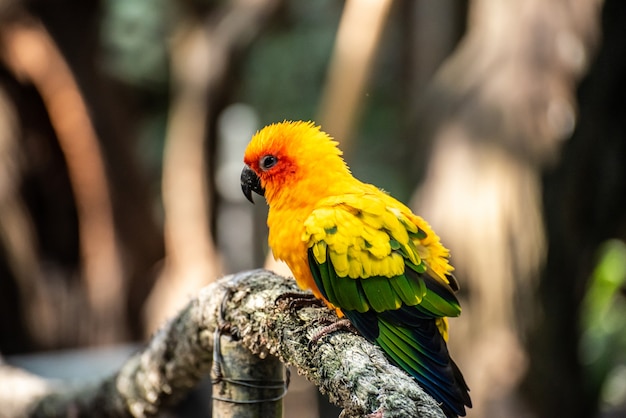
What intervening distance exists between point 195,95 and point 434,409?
4848 mm

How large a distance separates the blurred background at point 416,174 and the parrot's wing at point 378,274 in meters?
1.94

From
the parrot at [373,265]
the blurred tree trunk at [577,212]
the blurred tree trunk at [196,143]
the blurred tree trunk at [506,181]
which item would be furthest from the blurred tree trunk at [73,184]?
the parrot at [373,265]

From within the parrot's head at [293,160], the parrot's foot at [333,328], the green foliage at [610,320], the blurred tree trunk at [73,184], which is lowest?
the parrot's foot at [333,328]

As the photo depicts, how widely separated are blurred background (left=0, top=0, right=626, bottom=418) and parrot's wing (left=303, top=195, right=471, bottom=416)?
1944mm

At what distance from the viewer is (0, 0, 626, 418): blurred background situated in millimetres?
4332

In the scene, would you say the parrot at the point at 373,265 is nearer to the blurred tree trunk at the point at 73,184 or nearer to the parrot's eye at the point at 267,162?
the parrot's eye at the point at 267,162

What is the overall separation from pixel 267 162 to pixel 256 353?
599 millimetres

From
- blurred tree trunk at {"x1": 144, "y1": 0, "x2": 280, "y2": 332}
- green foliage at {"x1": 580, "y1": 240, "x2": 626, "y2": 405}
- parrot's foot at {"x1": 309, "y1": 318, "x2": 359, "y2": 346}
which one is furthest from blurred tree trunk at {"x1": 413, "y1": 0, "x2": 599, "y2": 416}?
parrot's foot at {"x1": 309, "y1": 318, "x2": 359, "y2": 346}

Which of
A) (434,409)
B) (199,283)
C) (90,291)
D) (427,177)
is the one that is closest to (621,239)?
(427,177)

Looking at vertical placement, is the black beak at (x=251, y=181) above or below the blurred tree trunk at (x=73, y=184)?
below

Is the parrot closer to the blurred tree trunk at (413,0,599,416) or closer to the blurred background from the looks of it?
the blurred background

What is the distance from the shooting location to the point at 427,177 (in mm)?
4703

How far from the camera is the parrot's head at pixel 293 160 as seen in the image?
2.22 metres

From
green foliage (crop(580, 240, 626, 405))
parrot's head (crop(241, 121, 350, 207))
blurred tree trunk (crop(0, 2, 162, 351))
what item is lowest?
parrot's head (crop(241, 121, 350, 207))
